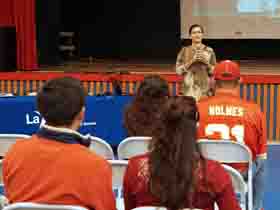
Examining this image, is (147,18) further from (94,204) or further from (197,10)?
(94,204)

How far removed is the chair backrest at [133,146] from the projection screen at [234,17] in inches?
328

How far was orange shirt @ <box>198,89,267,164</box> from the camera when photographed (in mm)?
3215

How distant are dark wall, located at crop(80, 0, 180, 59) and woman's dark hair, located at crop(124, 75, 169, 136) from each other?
9.78 meters

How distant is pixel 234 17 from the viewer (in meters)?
11.5

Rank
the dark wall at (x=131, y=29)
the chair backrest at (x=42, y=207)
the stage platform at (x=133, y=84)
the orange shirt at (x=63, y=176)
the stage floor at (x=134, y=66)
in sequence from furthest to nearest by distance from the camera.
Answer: the dark wall at (x=131, y=29) → the stage floor at (x=134, y=66) → the stage platform at (x=133, y=84) → the orange shirt at (x=63, y=176) → the chair backrest at (x=42, y=207)

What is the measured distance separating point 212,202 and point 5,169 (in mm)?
716

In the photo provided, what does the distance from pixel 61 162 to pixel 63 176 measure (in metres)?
0.04

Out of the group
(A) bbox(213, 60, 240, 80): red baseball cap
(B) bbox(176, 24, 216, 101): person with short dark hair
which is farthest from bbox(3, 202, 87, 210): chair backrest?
(B) bbox(176, 24, 216, 101): person with short dark hair

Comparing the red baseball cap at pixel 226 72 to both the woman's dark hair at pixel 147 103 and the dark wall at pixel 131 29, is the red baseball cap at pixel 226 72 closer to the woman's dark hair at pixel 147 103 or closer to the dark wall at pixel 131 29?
the woman's dark hair at pixel 147 103

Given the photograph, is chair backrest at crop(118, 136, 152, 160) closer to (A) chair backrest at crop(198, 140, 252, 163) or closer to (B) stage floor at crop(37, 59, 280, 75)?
(A) chair backrest at crop(198, 140, 252, 163)

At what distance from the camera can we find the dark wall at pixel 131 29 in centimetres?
1309

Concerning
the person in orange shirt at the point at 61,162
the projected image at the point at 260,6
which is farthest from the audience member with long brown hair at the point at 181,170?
the projected image at the point at 260,6

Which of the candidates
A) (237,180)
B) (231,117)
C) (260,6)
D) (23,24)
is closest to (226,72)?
(231,117)

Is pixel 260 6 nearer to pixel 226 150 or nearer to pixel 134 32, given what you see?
pixel 134 32
